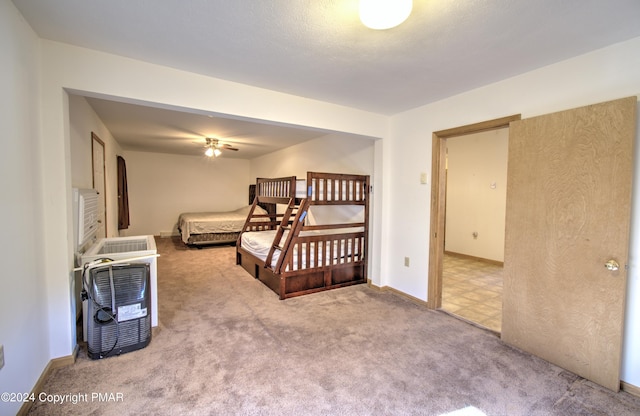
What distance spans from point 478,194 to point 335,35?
4777mm

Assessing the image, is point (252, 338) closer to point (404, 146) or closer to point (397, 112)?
point (404, 146)

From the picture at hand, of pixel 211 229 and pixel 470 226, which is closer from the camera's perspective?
pixel 470 226

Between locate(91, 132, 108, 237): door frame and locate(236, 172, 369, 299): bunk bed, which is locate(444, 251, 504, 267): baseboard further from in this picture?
locate(91, 132, 108, 237): door frame

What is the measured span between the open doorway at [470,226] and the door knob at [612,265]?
124 centimetres

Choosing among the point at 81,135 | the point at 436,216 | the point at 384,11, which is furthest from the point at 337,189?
the point at 81,135

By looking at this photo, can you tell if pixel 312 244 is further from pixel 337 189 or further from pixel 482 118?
pixel 482 118

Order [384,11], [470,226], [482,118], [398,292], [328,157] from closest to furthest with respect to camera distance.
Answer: [384,11] < [482,118] < [398,292] < [328,157] < [470,226]

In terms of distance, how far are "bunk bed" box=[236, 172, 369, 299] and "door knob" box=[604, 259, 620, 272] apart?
249 centimetres

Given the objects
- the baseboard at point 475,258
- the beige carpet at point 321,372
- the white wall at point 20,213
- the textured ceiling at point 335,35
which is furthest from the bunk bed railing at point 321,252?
the baseboard at point 475,258

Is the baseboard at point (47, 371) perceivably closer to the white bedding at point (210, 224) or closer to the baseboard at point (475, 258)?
the white bedding at point (210, 224)

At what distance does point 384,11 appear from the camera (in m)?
1.33

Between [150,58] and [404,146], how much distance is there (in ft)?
8.96

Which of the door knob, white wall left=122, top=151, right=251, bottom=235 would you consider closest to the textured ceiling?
the door knob

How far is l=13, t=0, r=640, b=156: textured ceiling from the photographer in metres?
1.55
